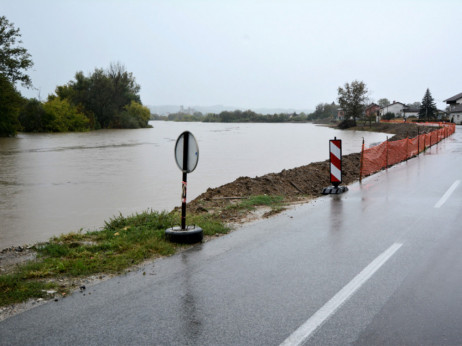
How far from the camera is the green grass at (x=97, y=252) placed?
5025 millimetres

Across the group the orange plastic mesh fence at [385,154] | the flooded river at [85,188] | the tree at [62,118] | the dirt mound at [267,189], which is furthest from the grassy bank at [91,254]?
the tree at [62,118]

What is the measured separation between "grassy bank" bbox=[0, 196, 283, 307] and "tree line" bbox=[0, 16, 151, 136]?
171ft

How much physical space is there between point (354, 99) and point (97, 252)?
11805 centimetres

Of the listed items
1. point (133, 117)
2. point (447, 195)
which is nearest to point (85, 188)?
point (447, 195)

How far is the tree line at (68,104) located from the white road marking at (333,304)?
56.0 metres

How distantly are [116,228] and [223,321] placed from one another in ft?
15.7

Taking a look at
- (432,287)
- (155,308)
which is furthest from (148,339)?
(432,287)

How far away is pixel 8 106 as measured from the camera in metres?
57.2

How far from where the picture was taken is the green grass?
5025mm

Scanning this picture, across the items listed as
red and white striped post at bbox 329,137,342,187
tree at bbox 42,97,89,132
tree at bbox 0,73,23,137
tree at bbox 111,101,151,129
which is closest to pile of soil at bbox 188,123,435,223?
red and white striped post at bbox 329,137,342,187

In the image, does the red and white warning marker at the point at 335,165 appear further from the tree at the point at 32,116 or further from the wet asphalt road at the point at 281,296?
the tree at the point at 32,116

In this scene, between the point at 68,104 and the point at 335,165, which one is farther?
the point at 68,104

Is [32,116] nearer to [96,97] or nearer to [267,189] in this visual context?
[96,97]

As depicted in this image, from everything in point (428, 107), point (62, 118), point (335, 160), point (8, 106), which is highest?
point (428, 107)
